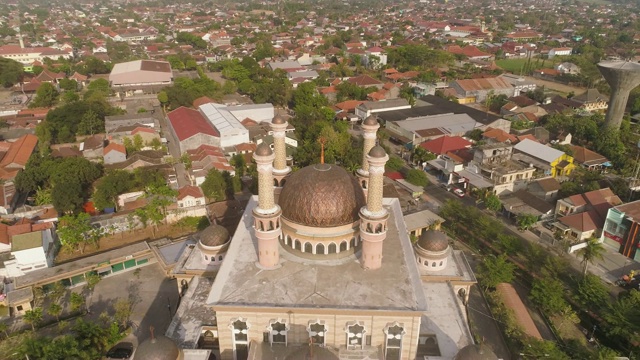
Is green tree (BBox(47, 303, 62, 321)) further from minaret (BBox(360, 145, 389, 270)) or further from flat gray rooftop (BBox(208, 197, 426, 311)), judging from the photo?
minaret (BBox(360, 145, 389, 270))

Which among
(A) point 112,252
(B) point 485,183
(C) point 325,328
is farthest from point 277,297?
(B) point 485,183

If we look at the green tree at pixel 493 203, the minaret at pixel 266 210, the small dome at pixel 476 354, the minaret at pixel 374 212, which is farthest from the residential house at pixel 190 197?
the small dome at pixel 476 354

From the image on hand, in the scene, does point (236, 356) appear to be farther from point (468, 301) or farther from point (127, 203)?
point (127, 203)

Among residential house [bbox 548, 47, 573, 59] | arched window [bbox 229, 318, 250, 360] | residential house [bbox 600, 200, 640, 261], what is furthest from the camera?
residential house [bbox 548, 47, 573, 59]

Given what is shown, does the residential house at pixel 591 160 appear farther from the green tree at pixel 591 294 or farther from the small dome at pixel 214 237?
the small dome at pixel 214 237

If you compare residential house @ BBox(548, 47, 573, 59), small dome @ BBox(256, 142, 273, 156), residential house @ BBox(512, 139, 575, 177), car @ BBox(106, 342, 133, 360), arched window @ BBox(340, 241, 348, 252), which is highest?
small dome @ BBox(256, 142, 273, 156)

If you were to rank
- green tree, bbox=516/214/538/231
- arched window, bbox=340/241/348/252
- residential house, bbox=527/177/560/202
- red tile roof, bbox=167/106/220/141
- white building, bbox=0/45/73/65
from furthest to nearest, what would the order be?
white building, bbox=0/45/73/65 → red tile roof, bbox=167/106/220/141 → residential house, bbox=527/177/560/202 → green tree, bbox=516/214/538/231 → arched window, bbox=340/241/348/252

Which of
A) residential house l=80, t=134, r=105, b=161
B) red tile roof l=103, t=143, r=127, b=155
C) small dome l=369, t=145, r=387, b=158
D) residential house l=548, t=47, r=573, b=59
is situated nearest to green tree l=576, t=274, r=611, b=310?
small dome l=369, t=145, r=387, b=158
